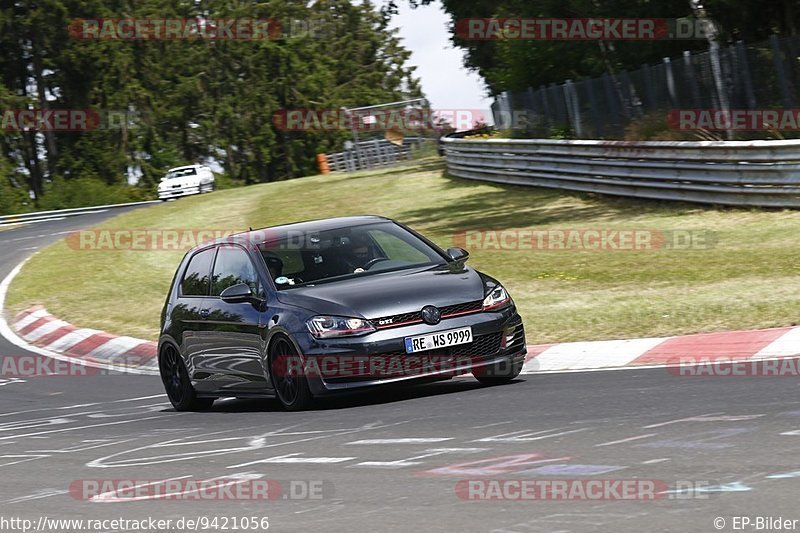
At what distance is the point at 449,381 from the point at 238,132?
89557 millimetres

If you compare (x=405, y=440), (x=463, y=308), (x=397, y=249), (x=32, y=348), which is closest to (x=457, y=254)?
(x=397, y=249)

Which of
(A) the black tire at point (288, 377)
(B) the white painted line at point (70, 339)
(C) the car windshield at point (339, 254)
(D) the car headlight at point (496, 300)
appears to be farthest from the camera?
(B) the white painted line at point (70, 339)

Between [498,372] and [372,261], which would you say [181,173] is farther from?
[498,372]

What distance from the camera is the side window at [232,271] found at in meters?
11.0

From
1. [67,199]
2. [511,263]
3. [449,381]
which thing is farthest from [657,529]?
[67,199]

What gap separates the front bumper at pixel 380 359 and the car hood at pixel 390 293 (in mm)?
171

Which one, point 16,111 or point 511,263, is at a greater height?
point 16,111

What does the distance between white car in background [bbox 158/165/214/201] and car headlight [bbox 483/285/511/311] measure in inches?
1897

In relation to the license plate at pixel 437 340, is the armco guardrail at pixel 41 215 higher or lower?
lower

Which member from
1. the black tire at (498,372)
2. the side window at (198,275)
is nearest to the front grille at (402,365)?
the black tire at (498,372)

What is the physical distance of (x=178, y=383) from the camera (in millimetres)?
12133

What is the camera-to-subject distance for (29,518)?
6914 mm

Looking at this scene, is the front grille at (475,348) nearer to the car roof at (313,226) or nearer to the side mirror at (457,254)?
the side mirror at (457,254)

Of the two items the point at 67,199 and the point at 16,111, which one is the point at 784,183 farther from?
the point at 16,111
